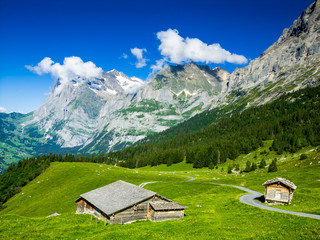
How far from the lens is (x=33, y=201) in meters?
82.8

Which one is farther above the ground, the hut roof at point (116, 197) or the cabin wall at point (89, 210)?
the hut roof at point (116, 197)

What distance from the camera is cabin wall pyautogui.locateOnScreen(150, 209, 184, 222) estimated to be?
38.5 meters

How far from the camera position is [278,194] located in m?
45.7

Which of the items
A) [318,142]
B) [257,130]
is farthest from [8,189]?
[257,130]

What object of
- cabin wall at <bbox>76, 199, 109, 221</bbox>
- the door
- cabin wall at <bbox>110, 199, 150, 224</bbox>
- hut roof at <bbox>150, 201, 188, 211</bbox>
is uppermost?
the door

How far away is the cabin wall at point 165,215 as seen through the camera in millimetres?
38531

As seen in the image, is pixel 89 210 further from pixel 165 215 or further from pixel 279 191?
pixel 279 191

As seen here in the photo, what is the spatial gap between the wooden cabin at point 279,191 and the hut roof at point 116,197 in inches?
966

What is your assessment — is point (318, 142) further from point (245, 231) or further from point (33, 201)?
point (33, 201)


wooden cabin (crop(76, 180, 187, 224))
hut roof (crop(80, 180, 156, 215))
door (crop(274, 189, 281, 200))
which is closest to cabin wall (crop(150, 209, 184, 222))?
wooden cabin (crop(76, 180, 187, 224))

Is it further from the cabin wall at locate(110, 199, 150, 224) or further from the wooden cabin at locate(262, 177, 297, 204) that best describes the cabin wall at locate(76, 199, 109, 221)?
the wooden cabin at locate(262, 177, 297, 204)

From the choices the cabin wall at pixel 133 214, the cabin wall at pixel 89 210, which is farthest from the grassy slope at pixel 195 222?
the cabin wall at pixel 133 214

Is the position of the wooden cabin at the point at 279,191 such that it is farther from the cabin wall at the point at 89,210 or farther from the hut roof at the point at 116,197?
the cabin wall at the point at 89,210

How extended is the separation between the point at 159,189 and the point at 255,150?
93.6m
